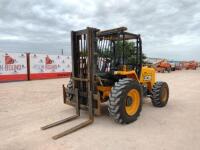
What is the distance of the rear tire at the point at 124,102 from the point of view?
499 cm

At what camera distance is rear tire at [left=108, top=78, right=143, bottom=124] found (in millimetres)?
4992

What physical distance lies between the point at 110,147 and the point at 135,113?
71.3 inches

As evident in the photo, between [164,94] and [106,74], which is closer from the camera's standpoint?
[106,74]

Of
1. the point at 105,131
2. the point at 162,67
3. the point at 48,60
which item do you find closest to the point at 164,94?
the point at 105,131

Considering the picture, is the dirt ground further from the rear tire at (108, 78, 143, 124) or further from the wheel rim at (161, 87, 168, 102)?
the wheel rim at (161, 87, 168, 102)

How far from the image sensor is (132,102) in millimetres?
5621

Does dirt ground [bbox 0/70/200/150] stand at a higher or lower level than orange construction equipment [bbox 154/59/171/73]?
lower

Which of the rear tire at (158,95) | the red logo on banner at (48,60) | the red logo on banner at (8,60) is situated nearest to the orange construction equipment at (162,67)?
the red logo on banner at (48,60)

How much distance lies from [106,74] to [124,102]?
3.63 ft

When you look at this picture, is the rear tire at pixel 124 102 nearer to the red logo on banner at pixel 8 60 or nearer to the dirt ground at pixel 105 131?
the dirt ground at pixel 105 131

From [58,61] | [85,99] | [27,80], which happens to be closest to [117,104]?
[85,99]

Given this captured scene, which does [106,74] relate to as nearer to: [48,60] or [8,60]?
[8,60]

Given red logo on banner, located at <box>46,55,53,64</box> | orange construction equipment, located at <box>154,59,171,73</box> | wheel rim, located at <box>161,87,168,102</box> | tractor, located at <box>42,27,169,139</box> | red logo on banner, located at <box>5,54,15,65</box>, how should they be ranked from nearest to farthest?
tractor, located at <box>42,27,169,139</box> → wheel rim, located at <box>161,87,168,102</box> → red logo on banner, located at <box>5,54,15,65</box> → red logo on banner, located at <box>46,55,53,64</box> → orange construction equipment, located at <box>154,59,171,73</box>

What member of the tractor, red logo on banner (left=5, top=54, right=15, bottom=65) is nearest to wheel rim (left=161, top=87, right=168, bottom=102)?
the tractor
